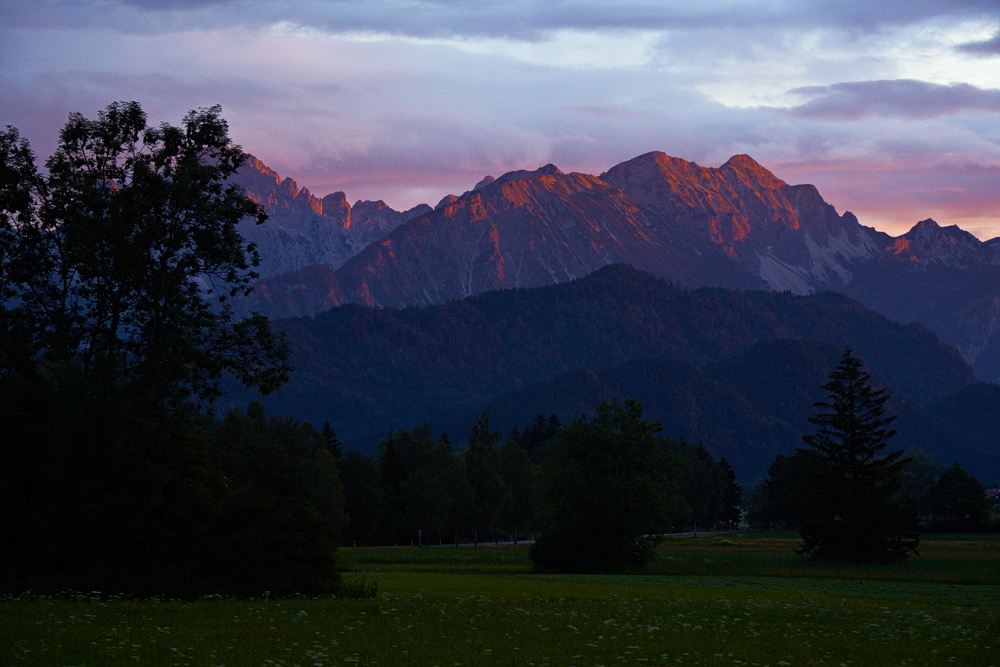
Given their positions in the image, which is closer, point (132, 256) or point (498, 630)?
point (498, 630)

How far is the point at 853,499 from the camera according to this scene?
80000mm

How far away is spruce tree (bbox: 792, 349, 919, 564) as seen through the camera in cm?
7869

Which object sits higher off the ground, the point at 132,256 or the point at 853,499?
the point at 132,256

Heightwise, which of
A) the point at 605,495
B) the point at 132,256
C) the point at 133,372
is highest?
the point at 132,256

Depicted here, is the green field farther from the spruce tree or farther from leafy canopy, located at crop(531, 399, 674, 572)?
the spruce tree

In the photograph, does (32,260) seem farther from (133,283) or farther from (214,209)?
(214,209)

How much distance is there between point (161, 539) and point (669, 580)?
3576cm

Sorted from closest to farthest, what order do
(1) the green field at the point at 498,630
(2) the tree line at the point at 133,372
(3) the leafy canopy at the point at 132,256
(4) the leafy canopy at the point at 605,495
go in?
(1) the green field at the point at 498,630, (2) the tree line at the point at 133,372, (3) the leafy canopy at the point at 132,256, (4) the leafy canopy at the point at 605,495

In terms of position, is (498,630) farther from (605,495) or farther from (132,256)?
(605,495)

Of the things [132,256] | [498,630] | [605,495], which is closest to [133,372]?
[132,256]

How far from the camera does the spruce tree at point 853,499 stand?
78.7 meters

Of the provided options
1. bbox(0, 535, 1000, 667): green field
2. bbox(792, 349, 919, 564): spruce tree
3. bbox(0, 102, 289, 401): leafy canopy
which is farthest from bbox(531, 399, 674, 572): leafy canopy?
bbox(0, 102, 289, 401): leafy canopy

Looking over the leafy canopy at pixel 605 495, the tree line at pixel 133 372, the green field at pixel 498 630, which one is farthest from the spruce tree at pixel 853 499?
the tree line at pixel 133 372

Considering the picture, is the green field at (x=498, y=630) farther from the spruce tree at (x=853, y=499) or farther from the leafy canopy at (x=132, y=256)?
the spruce tree at (x=853, y=499)
